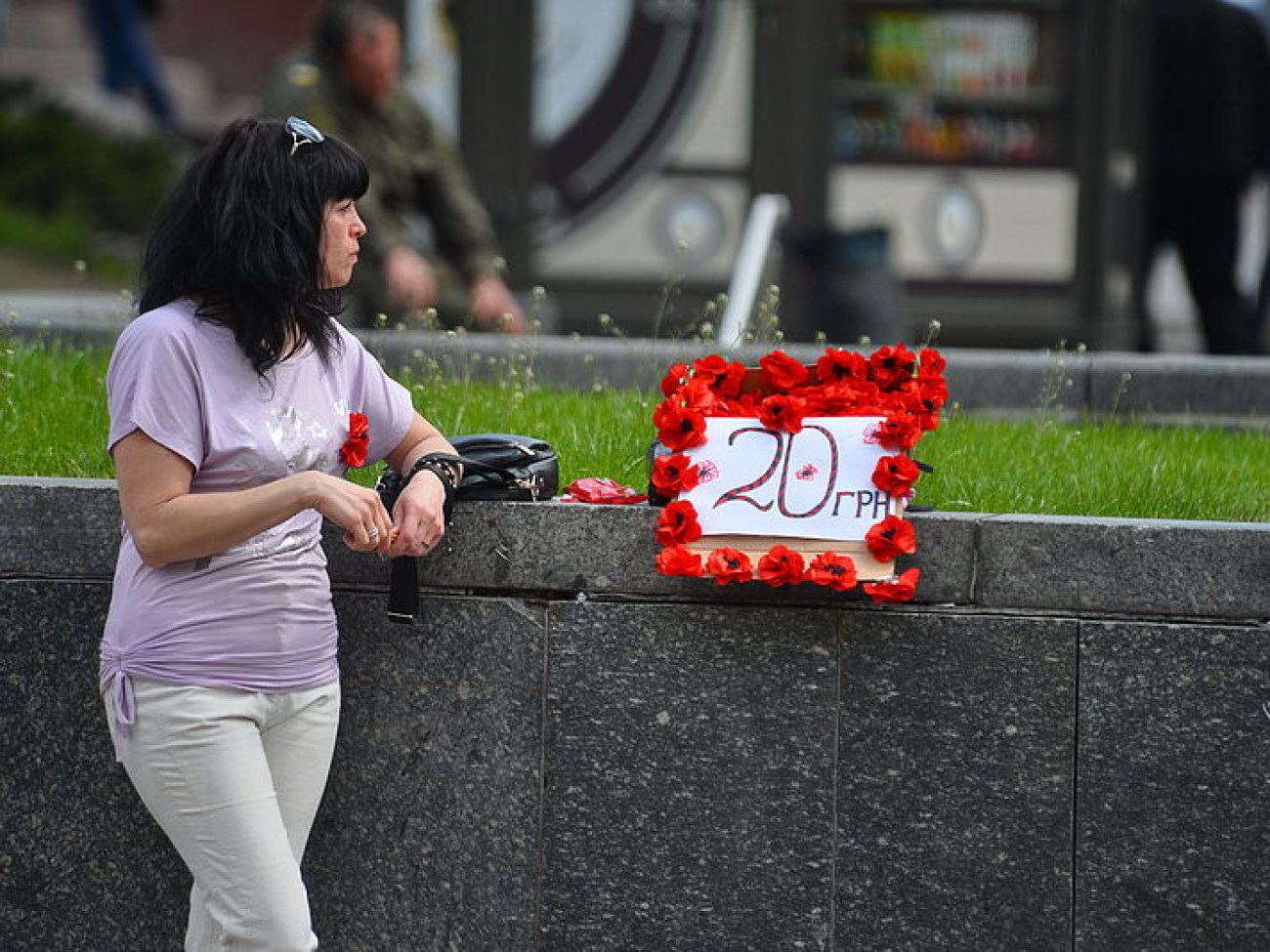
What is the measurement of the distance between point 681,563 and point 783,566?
20cm

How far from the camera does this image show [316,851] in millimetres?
4430

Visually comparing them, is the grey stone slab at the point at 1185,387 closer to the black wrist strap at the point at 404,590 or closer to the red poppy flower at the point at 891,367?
the red poppy flower at the point at 891,367

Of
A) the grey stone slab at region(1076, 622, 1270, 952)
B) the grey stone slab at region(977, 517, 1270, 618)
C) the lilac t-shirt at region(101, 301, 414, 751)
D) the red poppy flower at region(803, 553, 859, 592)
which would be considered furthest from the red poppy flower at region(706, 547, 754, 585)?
the lilac t-shirt at region(101, 301, 414, 751)

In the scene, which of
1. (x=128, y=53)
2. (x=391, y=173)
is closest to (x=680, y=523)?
(x=391, y=173)

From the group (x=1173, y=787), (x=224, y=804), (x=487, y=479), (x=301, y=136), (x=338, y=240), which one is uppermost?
(x=301, y=136)

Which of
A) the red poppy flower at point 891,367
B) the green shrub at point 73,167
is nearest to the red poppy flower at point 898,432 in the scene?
the red poppy flower at point 891,367

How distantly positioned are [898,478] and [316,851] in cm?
147

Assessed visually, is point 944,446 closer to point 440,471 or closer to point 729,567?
point 729,567

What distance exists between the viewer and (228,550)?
352 cm

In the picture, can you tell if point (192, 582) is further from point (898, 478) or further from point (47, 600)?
point (898, 478)

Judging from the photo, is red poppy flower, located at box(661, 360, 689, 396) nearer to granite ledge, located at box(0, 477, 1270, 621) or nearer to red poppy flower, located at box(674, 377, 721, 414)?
red poppy flower, located at box(674, 377, 721, 414)

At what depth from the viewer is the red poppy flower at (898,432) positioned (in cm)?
414

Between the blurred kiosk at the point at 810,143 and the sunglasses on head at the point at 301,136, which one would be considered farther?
the blurred kiosk at the point at 810,143

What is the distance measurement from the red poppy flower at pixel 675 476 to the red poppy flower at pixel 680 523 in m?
0.04
